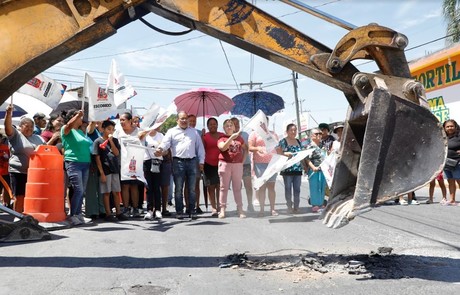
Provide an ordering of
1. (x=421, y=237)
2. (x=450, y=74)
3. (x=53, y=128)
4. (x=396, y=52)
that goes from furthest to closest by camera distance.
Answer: (x=450, y=74), (x=53, y=128), (x=421, y=237), (x=396, y=52)

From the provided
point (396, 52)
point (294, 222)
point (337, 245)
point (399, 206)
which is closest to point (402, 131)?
point (396, 52)

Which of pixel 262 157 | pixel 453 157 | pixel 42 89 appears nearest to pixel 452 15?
pixel 453 157

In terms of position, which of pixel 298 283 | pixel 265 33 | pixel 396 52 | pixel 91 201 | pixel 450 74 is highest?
pixel 450 74

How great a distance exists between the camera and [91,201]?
27.9 feet

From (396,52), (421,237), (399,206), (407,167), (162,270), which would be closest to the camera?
(407,167)

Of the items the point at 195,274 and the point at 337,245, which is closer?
the point at 195,274

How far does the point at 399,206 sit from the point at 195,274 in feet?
23.7

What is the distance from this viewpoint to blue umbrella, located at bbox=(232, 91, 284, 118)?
12500 mm

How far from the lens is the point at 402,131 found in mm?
4035

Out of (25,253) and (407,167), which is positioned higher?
→ (407,167)

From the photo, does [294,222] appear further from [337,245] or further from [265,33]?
[265,33]

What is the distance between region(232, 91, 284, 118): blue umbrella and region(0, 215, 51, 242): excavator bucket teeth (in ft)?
24.4

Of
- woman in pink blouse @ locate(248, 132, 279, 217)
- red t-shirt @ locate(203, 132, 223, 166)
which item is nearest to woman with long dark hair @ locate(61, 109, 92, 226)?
red t-shirt @ locate(203, 132, 223, 166)

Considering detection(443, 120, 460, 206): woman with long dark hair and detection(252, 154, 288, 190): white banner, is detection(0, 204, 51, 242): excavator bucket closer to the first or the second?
detection(252, 154, 288, 190): white banner
